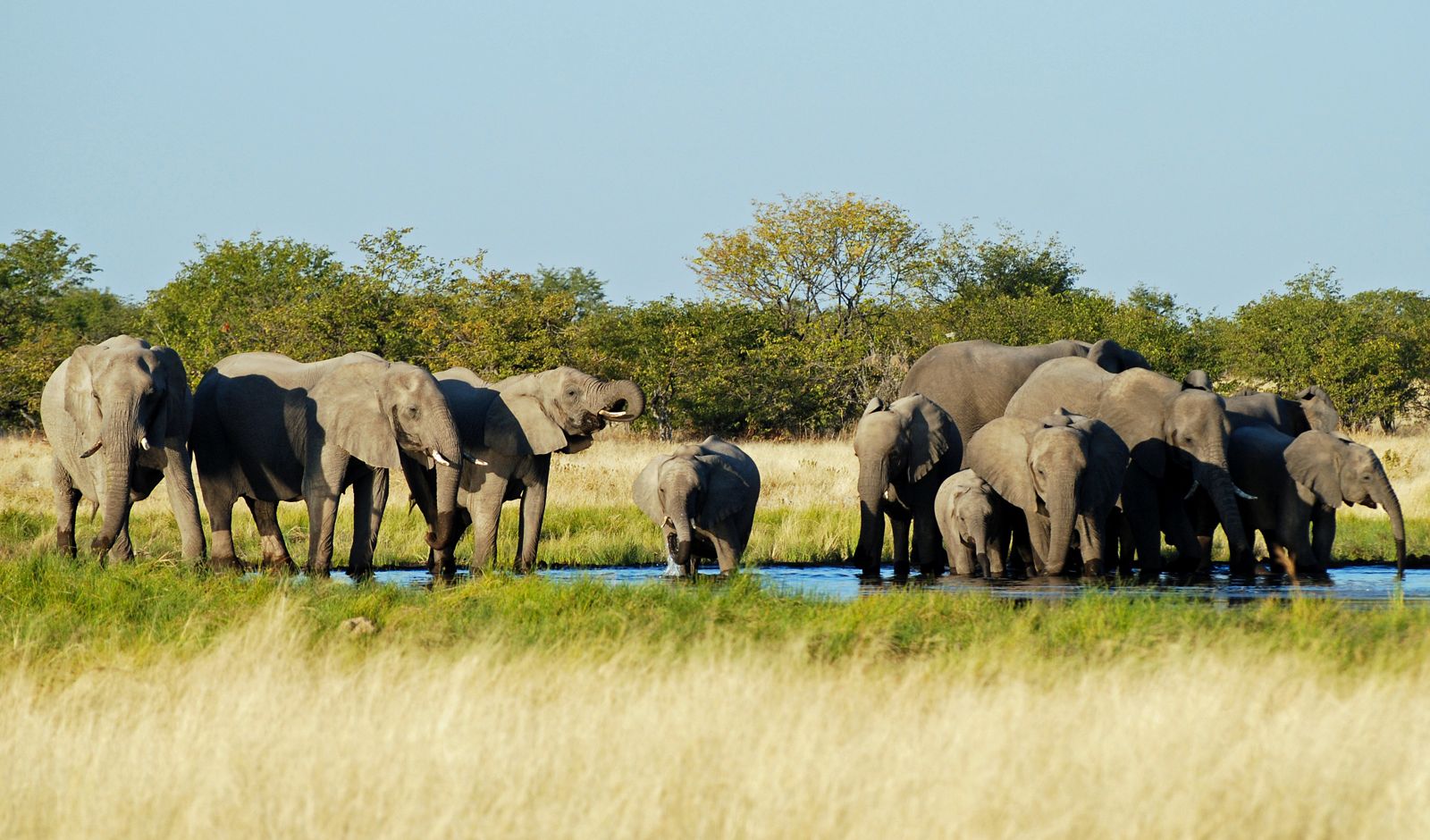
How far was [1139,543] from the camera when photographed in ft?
59.1

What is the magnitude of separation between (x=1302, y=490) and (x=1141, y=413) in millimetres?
1980

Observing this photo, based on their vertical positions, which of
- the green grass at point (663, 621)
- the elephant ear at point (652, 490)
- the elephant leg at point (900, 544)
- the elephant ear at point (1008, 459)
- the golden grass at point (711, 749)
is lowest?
the golden grass at point (711, 749)

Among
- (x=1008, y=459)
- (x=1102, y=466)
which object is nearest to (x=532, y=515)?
(x=1008, y=459)

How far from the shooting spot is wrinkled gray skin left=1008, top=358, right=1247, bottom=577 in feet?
57.9

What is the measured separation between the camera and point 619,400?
682 inches

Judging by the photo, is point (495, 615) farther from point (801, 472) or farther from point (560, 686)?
point (801, 472)

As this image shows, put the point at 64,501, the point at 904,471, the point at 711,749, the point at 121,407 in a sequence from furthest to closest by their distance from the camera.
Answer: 1. the point at 904,471
2. the point at 64,501
3. the point at 121,407
4. the point at 711,749

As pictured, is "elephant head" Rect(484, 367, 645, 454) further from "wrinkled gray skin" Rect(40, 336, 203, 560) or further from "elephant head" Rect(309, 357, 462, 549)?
"wrinkled gray skin" Rect(40, 336, 203, 560)

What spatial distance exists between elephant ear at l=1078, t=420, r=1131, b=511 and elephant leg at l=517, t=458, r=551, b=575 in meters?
5.26

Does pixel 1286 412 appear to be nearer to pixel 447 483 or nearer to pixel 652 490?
pixel 652 490

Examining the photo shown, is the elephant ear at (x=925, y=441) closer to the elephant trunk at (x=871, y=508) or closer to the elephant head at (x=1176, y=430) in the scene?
the elephant trunk at (x=871, y=508)

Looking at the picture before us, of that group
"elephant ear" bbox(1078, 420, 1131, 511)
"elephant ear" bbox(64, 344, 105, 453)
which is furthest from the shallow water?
"elephant ear" bbox(64, 344, 105, 453)

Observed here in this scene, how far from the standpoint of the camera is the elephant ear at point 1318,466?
17141 millimetres

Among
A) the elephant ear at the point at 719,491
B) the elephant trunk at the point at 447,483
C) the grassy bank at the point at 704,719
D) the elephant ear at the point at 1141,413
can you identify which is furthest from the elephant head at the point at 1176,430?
the elephant trunk at the point at 447,483
